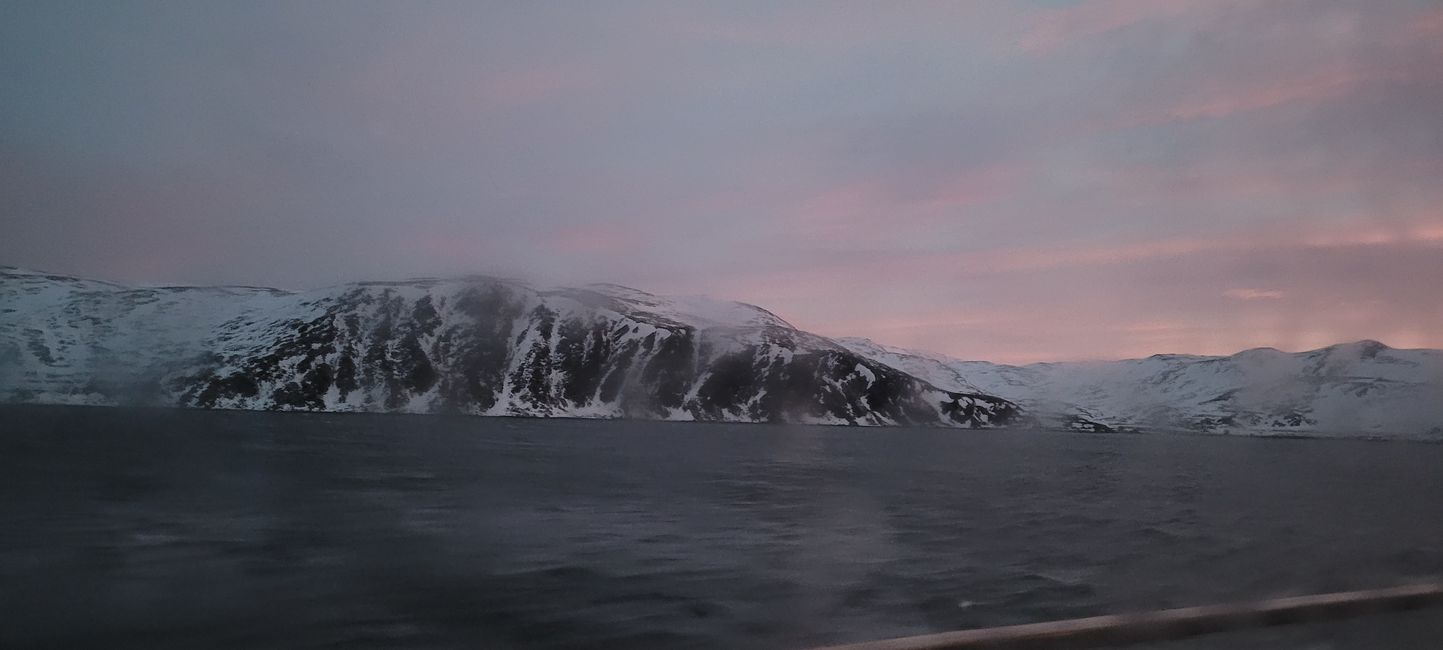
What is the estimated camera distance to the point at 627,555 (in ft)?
84.9

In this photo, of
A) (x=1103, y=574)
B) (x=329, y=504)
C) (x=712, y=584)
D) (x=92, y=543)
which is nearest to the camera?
(x=712, y=584)

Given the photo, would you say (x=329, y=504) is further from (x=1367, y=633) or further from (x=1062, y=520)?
(x=1367, y=633)

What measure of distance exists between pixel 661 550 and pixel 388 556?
23.2 feet

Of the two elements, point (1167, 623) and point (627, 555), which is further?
point (627, 555)

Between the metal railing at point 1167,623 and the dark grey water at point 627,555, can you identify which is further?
the dark grey water at point 627,555

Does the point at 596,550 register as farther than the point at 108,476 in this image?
No

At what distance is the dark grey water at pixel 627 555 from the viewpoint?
15633 millimetres

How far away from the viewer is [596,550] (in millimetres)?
26828

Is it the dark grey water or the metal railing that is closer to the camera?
the metal railing

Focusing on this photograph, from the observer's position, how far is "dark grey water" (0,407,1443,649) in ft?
51.3

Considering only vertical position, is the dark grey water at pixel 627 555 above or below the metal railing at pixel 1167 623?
below

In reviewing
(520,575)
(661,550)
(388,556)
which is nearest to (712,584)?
(520,575)

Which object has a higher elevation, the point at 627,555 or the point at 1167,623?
the point at 1167,623

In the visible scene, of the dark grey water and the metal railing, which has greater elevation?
the metal railing
